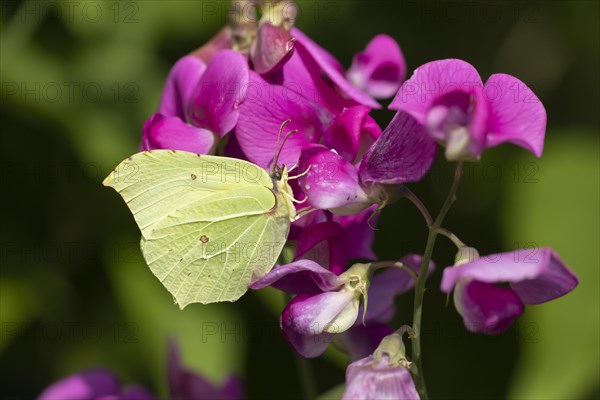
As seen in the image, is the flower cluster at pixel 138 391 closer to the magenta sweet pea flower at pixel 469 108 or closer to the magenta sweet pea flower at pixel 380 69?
the magenta sweet pea flower at pixel 380 69

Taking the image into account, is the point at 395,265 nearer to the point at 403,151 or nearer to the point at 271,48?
the point at 403,151

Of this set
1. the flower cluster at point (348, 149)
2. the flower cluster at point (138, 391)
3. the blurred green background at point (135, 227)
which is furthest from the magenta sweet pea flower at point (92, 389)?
the flower cluster at point (348, 149)

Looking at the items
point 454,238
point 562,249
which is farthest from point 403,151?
point 562,249

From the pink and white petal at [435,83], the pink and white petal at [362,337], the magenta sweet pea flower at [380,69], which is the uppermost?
the pink and white petal at [435,83]

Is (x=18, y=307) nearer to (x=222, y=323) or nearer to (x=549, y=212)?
(x=222, y=323)

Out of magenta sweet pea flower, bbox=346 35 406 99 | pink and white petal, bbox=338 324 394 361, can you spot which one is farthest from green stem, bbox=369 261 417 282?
magenta sweet pea flower, bbox=346 35 406 99

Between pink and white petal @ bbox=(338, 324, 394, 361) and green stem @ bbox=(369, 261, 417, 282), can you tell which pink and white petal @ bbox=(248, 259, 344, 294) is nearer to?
green stem @ bbox=(369, 261, 417, 282)
